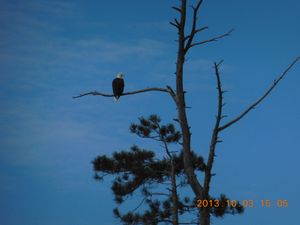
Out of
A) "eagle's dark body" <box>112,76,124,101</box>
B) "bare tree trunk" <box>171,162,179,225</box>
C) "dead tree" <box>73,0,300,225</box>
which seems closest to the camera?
"dead tree" <box>73,0,300,225</box>

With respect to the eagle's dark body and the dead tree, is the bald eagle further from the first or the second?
the dead tree

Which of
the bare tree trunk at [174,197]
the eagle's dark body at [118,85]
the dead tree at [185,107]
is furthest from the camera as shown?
the bare tree trunk at [174,197]

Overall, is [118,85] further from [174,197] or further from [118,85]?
[174,197]

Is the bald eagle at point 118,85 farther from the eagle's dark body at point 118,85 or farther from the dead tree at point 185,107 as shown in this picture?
the dead tree at point 185,107

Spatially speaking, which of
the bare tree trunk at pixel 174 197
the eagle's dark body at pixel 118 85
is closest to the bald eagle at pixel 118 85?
the eagle's dark body at pixel 118 85

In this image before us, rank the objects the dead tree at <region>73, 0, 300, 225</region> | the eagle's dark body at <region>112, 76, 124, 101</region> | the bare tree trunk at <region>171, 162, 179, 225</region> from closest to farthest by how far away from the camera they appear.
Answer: the dead tree at <region>73, 0, 300, 225</region>
the eagle's dark body at <region>112, 76, 124, 101</region>
the bare tree trunk at <region>171, 162, 179, 225</region>

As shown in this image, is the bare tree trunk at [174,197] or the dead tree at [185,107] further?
the bare tree trunk at [174,197]

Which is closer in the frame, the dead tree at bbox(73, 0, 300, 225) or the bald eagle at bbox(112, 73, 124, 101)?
the dead tree at bbox(73, 0, 300, 225)

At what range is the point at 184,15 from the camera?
715cm

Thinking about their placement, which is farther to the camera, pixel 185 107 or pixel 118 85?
pixel 118 85

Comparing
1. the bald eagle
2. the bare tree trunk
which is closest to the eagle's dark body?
the bald eagle

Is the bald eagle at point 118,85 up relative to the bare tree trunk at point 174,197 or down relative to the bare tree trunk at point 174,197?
up

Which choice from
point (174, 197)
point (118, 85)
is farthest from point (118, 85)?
point (174, 197)

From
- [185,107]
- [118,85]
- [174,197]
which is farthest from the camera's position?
[174,197]
